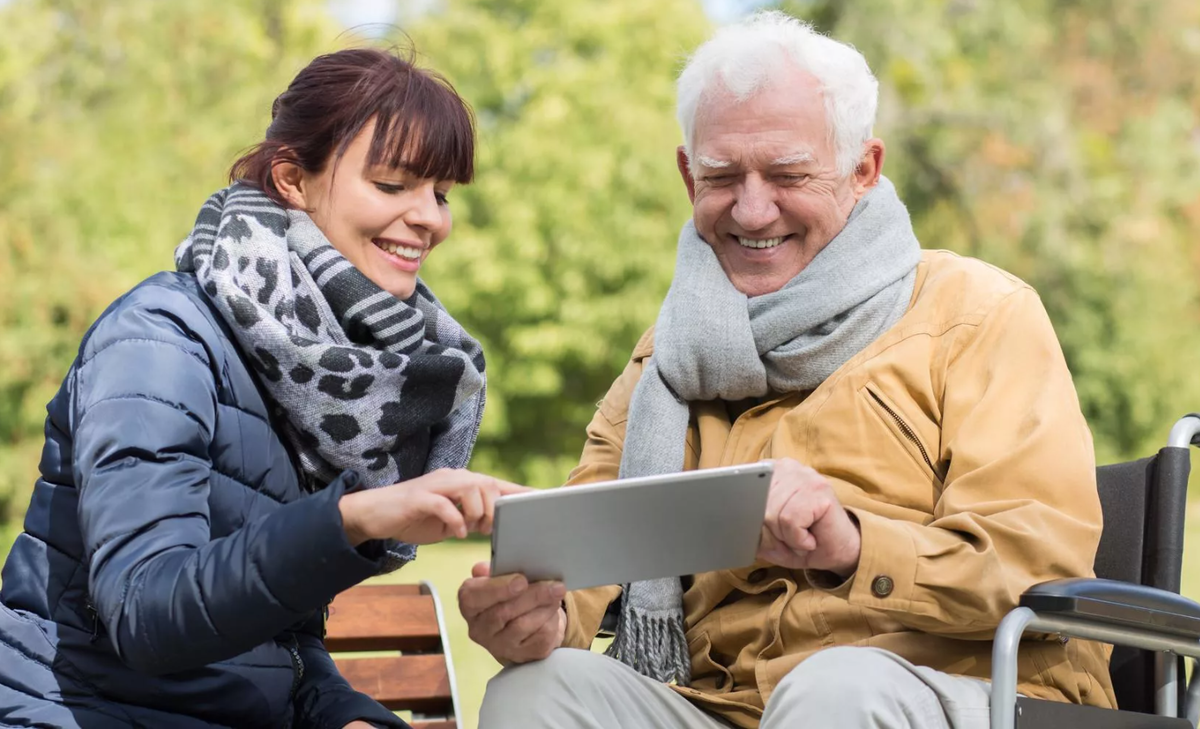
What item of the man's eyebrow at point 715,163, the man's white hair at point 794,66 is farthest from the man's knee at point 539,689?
the man's white hair at point 794,66

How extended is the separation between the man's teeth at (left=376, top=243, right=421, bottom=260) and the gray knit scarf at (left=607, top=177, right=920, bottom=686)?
0.54 meters

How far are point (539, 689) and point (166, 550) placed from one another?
797 mm

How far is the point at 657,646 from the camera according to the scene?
2752 mm

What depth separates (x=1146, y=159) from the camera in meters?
19.0

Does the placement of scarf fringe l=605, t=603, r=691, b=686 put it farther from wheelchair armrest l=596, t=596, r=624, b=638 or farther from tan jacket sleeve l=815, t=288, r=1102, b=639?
tan jacket sleeve l=815, t=288, r=1102, b=639

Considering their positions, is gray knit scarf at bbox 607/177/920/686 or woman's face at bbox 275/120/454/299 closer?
woman's face at bbox 275/120/454/299

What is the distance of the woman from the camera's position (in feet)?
6.27

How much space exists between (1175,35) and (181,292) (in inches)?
825

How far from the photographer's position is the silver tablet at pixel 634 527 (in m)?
1.98

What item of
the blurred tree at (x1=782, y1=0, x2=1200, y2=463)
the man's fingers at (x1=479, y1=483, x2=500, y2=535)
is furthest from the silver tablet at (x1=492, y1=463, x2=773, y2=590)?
the blurred tree at (x1=782, y1=0, x2=1200, y2=463)

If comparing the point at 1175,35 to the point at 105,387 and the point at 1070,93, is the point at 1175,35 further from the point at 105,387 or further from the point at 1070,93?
the point at 105,387

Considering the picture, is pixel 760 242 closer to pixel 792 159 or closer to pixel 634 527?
pixel 792 159

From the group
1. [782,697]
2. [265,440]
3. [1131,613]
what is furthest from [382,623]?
[1131,613]

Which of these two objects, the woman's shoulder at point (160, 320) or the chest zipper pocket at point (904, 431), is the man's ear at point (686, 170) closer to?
the chest zipper pocket at point (904, 431)
